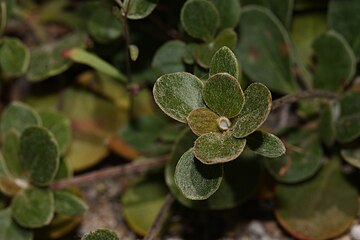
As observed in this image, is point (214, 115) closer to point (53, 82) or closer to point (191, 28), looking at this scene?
point (191, 28)

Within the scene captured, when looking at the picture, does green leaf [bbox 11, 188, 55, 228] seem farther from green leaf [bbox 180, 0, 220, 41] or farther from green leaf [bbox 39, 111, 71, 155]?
green leaf [bbox 180, 0, 220, 41]

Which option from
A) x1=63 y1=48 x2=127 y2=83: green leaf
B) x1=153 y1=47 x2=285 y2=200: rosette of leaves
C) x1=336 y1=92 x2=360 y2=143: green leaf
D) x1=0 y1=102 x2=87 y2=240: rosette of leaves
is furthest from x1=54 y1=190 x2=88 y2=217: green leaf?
x1=336 y1=92 x2=360 y2=143: green leaf

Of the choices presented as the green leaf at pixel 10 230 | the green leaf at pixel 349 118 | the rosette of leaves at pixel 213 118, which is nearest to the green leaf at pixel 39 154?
the green leaf at pixel 10 230

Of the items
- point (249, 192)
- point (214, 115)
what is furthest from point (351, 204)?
point (214, 115)

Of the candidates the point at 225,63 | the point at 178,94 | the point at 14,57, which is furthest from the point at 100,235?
the point at 14,57

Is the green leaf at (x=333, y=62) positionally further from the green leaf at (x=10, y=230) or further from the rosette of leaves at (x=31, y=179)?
the green leaf at (x=10, y=230)
